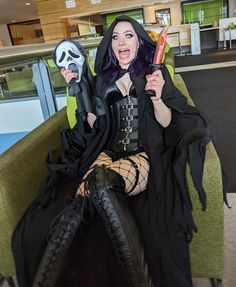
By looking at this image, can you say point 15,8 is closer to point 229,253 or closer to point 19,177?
point 19,177

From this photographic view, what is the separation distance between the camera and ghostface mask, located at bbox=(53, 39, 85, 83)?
136 cm

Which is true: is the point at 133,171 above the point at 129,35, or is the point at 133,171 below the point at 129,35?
below

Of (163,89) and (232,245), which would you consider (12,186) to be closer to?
(163,89)

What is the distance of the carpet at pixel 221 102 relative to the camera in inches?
95.4

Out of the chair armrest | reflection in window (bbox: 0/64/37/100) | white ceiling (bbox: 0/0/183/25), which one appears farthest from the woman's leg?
white ceiling (bbox: 0/0/183/25)

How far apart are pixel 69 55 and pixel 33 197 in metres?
0.68

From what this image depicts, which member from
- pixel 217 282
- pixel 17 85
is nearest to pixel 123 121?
pixel 217 282

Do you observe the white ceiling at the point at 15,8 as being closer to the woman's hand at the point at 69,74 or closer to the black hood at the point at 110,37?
the black hood at the point at 110,37

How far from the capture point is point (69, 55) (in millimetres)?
1361

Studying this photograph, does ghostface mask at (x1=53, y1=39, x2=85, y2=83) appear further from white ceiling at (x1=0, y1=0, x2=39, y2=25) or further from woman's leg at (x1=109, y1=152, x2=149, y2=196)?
white ceiling at (x1=0, y1=0, x2=39, y2=25)

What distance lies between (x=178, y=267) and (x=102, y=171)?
0.45 m

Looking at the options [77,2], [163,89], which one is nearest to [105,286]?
[163,89]

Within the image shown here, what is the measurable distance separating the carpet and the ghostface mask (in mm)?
1293

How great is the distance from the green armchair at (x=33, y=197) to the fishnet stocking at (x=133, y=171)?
227 millimetres
